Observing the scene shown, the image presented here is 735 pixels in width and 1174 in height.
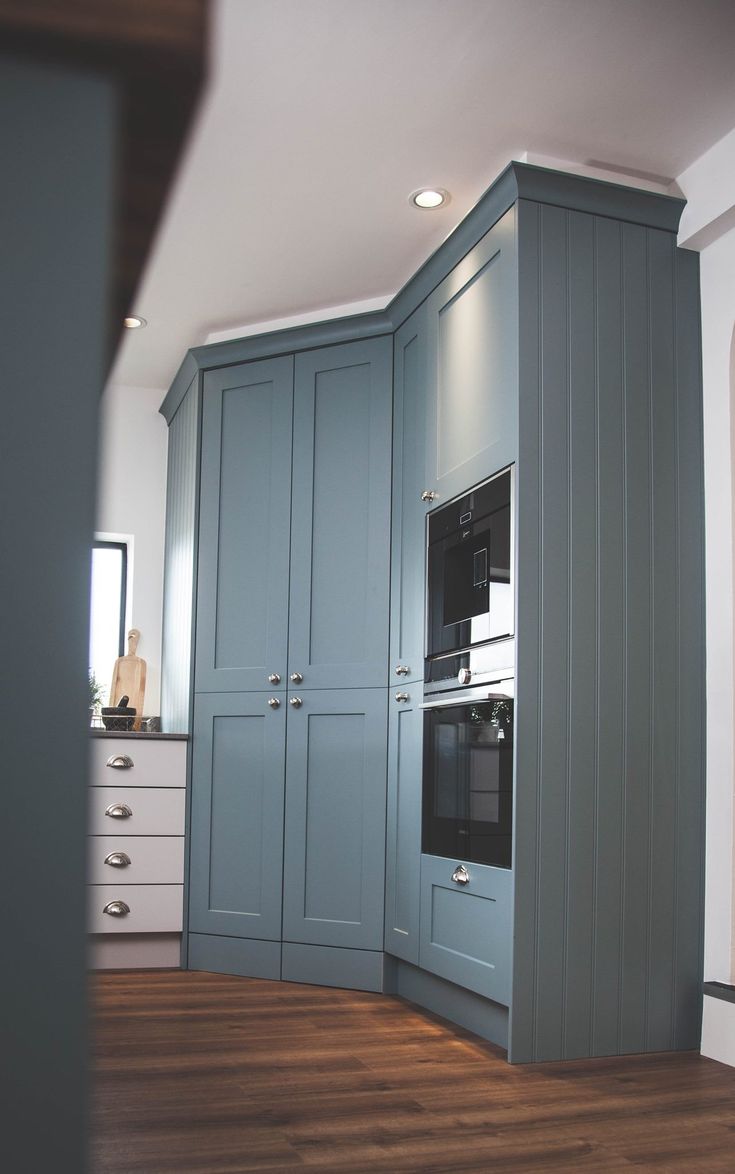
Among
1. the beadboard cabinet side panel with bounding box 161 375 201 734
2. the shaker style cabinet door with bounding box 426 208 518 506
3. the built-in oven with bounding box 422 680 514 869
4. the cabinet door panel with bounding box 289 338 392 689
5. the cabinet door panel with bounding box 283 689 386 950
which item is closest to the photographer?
the built-in oven with bounding box 422 680 514 869

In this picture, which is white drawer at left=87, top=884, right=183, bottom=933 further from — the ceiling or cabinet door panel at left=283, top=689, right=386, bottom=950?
the ceiling

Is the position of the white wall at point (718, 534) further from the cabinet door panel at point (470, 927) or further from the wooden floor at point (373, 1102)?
the cabinet door panel at point (470, 927)

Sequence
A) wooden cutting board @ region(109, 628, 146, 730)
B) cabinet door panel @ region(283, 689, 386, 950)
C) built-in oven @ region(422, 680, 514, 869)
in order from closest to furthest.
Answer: built-in oven @ region(422, 680, 514, 869) < cabinet door panel @ region(283, 689, 386, 950) < wooden cutting board @ region(109, 628, 146, 730)

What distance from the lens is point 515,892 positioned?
263cm

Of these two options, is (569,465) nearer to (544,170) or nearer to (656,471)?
(656,471)

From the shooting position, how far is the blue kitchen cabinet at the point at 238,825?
383 cm

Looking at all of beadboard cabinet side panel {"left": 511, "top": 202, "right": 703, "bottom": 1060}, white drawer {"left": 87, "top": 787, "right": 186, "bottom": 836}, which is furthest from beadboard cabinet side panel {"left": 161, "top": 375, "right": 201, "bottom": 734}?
beadboard cabinet side panel {"left": 511, "top": 202, "right": 703, "bottom": 1060}

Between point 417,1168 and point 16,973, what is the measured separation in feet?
6.04

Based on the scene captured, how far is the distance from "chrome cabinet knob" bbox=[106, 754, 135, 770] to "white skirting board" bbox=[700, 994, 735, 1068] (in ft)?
7.13

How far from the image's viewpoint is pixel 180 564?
4473 mm

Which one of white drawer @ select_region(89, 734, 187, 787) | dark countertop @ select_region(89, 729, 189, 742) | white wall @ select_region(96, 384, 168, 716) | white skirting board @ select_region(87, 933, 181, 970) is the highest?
white wall @ select_region(96, 384, 168, 716)

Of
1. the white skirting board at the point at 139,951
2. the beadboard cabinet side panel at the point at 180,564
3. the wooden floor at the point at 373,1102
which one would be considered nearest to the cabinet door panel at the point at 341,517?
the beadboard cabinet side panel at the point at 180,564

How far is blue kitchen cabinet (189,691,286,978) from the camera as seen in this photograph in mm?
3826

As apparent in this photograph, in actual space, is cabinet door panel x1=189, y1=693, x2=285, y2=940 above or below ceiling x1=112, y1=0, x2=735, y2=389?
below
